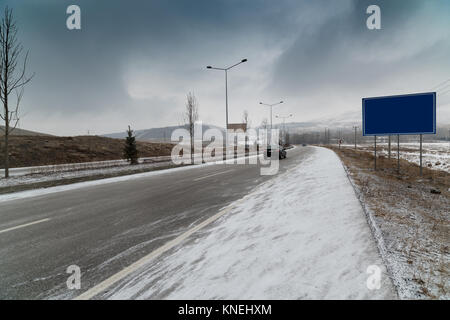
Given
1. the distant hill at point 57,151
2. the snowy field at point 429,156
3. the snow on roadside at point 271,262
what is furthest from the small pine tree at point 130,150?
the snowy field at point 429,156

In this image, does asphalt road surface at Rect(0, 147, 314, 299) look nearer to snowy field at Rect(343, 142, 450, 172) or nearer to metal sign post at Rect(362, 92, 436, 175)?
metal sign post at Rect(362, 92, 436, 175)

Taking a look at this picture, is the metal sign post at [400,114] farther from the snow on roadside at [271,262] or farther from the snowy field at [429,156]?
the snowy field at [429,156]

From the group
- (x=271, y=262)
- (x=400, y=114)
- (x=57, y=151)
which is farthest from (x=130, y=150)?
(x=400, y=114)

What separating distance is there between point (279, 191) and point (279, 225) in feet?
9.72

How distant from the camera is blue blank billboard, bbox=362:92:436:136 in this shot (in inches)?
376

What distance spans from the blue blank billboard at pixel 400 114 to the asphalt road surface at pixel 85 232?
822 centimetres

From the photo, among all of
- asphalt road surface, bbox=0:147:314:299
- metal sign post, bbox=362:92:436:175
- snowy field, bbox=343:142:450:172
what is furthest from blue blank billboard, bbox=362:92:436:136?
snowy field, bbox=343:142:450:172

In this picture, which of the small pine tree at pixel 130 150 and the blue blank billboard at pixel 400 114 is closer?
the blue blank billboard at pixel 400 114

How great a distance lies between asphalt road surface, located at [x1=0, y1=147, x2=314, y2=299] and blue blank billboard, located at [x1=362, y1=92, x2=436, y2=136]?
8216 millimetres

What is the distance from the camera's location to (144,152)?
1384 inches

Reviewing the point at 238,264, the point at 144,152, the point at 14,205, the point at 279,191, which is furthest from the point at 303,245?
the point at 144,152

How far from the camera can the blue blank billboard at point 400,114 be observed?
9.55 meters
